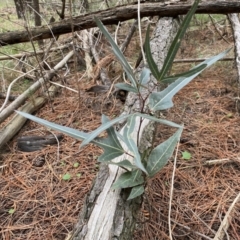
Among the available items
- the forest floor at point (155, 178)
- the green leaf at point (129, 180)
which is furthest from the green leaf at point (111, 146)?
the forest floor at point (155, 178)

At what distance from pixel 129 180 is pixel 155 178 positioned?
22.1 inches

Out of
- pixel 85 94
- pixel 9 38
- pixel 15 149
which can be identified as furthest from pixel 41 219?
pixel 9 38

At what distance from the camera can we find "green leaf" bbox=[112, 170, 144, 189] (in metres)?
1.13

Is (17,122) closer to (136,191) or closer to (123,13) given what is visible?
(123,13)

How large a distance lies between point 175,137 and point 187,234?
0.55 m

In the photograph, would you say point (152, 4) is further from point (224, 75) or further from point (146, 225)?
point (146, 225)

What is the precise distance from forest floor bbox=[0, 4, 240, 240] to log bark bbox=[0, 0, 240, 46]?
67 centimetres

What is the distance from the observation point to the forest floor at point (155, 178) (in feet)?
4.75

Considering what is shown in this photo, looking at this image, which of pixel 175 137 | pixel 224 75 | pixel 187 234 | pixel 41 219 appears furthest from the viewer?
pixel 224 75

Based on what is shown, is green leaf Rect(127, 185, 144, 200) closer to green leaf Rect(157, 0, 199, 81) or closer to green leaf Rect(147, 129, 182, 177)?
green leaf Rect(147, 129, 182, 177)

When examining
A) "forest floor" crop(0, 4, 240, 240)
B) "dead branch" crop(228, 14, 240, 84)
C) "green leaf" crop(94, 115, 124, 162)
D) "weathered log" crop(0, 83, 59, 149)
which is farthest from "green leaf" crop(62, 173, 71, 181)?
"dead branch" crop(228, 14, 240, 84)

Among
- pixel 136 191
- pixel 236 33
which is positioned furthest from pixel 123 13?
pixel 136 191

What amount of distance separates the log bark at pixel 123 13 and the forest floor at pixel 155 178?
67 cm

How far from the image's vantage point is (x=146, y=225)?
140 centimetres
